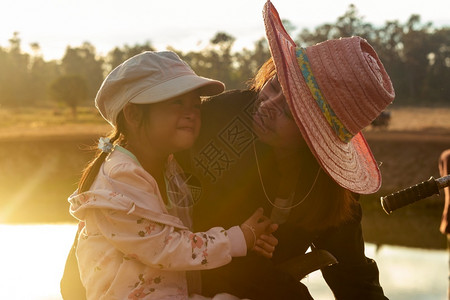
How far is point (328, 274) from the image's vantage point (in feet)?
6.00

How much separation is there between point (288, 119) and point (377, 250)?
8.61 m

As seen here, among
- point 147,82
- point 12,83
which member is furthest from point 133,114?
point 12,83

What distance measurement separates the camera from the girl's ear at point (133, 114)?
62.1 inches

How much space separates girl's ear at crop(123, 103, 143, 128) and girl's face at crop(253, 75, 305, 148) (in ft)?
1.08

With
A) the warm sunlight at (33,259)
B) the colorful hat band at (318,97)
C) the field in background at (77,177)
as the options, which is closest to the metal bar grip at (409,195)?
the colorful hat band at (318,97)

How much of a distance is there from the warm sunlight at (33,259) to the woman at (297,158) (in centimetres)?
655

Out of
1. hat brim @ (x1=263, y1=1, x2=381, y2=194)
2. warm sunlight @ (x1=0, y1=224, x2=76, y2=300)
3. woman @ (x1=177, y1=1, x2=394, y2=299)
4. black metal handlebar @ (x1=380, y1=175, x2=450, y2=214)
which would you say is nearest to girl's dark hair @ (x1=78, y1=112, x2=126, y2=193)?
woman @ (x1=177, y1=1, x2=394, y2=299)

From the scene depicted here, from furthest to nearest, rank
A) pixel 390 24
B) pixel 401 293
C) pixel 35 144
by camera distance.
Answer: pixel 390 24, pixel 35 144, pixel 401 293

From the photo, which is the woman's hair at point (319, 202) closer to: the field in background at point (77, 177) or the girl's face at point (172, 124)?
the girl's face at point (172, 124)

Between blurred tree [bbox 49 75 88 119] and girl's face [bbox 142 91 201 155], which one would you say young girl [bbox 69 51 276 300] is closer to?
girl's face [bbox 142 91 201 155]

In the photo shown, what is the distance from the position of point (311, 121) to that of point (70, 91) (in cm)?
3539

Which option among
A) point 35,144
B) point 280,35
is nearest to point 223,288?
point 280,35

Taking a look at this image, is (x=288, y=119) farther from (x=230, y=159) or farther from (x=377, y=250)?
(x=377, y=250)

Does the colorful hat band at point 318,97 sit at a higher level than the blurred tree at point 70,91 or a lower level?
higher
